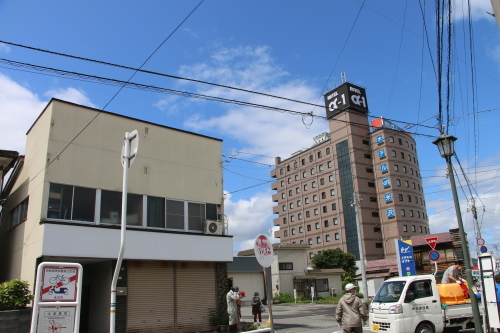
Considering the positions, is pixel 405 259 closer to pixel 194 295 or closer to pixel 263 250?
pixel 194 295

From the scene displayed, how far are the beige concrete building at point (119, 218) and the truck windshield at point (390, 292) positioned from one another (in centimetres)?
661

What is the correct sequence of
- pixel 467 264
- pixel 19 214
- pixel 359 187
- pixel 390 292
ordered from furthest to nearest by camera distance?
pixel 359 187
pixel 19 214
pixel 390 292
pixel 467 264

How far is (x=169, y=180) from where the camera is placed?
16172 mm

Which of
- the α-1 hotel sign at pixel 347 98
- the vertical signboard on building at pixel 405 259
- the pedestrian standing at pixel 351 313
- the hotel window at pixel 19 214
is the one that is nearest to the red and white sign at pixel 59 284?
the pedestrian standing at pixel 351 313

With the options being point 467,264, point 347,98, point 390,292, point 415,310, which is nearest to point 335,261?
point 347,98

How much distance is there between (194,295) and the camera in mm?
15734

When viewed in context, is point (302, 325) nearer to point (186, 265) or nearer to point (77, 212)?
point (186, 265)

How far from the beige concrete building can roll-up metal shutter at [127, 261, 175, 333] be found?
4 cm

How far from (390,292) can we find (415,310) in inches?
34.6

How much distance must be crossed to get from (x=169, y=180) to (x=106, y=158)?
8.78 ft

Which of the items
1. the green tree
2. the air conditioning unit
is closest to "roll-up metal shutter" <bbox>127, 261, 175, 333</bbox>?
the air conditioning unit

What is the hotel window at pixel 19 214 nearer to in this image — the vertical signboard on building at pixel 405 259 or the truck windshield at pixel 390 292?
the truck windshield at pixel 390 292

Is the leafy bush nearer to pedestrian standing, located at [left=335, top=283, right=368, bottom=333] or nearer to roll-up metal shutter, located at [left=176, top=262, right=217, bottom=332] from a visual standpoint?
roll-up metal shutter, located at [left=176, top=262, right=217, bottom=332]

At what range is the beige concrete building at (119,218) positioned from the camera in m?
13.2
